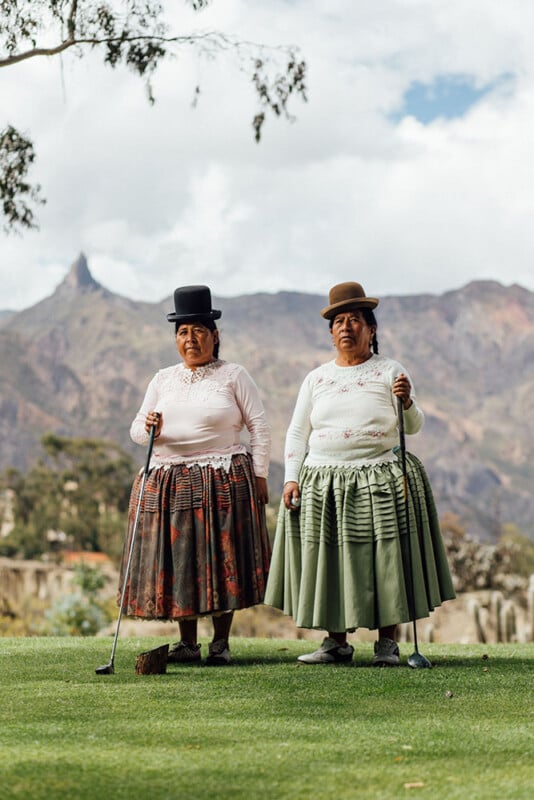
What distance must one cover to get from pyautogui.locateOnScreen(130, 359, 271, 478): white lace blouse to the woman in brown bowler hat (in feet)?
0.85

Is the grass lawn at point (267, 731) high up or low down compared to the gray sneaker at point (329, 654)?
down

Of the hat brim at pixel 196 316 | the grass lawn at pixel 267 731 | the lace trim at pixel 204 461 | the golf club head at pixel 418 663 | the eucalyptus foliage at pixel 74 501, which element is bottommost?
the grass lawn at pixel 267 731

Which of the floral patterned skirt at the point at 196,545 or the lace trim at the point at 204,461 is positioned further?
the lace trim at the point at 204,461

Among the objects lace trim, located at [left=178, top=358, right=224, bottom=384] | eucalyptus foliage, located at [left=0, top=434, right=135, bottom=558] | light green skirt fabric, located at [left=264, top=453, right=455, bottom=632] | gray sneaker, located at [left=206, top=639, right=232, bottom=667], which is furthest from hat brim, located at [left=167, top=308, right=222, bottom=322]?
eucalyptus foliage, located at [left=0, top=434, right=135, bottom=558]

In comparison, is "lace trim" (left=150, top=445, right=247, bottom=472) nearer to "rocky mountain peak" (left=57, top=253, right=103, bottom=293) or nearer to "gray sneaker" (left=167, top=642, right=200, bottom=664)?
"gray sneaker" (left=167, top=642, right=200, bottom=664)

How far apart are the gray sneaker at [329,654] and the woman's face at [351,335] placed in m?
1.66

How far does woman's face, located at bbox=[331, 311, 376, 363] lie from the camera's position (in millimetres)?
6695

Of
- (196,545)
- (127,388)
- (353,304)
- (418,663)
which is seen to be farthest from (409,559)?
(127,388)

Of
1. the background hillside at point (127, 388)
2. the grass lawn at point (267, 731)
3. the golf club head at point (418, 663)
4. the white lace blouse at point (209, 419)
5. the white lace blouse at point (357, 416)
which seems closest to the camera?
the grass lawn at point (267, 731)

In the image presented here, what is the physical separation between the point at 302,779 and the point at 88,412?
150367 millimetres

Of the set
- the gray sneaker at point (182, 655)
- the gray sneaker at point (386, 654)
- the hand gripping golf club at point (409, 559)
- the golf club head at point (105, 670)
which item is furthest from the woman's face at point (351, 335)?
the golf club head at point (105, 670)

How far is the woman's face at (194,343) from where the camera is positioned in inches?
272

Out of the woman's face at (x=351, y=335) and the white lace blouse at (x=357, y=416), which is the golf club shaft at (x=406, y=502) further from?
the woman's face at (x=351, y=335)

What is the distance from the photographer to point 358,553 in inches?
255
